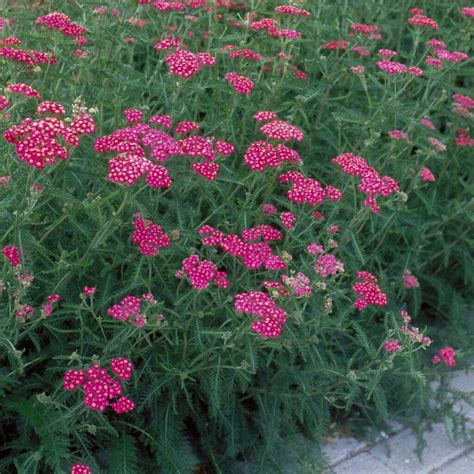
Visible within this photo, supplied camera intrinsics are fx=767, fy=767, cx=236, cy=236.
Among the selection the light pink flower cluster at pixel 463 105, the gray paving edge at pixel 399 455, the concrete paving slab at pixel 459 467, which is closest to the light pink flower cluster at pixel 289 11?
the light pink flower cluster at pixel 463 105

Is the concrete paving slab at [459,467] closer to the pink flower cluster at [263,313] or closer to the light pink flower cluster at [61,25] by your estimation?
the pink flower cluster at [263,313]

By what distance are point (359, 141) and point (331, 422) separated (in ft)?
5.41

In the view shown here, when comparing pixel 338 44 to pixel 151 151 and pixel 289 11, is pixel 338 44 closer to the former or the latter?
pixel 289 11

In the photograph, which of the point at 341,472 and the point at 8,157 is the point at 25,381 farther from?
the point at 341,472

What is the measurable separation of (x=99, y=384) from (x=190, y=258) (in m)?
0.65

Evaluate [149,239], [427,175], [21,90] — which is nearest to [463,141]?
[427,175]

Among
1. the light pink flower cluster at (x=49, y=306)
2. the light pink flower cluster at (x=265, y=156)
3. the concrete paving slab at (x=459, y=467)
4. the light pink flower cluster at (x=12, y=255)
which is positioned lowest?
the concrete paving slab at (x=459, y=467)

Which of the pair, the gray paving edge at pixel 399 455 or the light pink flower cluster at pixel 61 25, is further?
the gray paving edge at pixel 399 455

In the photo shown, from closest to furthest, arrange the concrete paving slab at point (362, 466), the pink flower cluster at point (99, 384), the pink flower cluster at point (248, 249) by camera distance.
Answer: the pink flower cluster at point (99, 384), the pink flower cluster at point (248, 249), the concrete paving slab at point (362, 466)

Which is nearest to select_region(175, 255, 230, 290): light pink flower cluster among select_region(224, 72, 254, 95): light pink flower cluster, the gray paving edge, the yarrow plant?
the yarrow plant

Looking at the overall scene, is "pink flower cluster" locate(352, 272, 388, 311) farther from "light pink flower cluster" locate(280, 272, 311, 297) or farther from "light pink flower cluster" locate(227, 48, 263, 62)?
"light pink flower cluster" locate(227, 48, 263, 62)

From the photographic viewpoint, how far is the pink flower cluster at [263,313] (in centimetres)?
300

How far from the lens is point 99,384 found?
9.66ft

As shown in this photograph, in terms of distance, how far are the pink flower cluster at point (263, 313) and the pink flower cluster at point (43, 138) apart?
91cm
